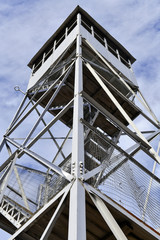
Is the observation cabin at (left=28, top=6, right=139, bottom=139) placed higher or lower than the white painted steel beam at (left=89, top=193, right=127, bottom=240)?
higher

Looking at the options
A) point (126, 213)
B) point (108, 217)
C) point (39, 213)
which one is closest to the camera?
point (108, 217)

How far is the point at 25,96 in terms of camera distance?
13.4 metres

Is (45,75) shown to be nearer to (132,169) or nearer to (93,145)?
(93,145)

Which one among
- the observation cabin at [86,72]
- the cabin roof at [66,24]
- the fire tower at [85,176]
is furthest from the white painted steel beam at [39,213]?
the cabin roof at [66,24]

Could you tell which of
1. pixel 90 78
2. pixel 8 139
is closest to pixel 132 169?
pixel 8 139

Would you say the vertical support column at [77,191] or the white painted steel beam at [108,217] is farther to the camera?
the white painted steel beam at [108,217]

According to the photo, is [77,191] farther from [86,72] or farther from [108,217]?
[86,72]

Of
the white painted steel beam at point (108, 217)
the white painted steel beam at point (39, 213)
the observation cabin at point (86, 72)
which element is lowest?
the white painted steel beam at point (108, 217)

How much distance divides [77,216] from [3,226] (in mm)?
6275

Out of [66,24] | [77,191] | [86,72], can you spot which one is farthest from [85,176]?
[66,24]

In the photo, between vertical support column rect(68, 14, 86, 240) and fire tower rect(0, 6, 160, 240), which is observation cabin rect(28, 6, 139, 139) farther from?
vertical support column rect(68, 14, 86, 240)

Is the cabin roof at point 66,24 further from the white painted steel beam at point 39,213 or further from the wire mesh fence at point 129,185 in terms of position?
the white painted steel beam at point 39,213

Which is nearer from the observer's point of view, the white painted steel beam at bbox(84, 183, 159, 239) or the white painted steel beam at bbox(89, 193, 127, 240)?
the white painted steel beam at bbox(89, 193, 127, 240)

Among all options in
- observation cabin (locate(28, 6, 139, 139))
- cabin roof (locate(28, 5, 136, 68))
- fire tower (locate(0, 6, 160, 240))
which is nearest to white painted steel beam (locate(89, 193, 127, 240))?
fire tower (locate(0, 6, 160, 240))
